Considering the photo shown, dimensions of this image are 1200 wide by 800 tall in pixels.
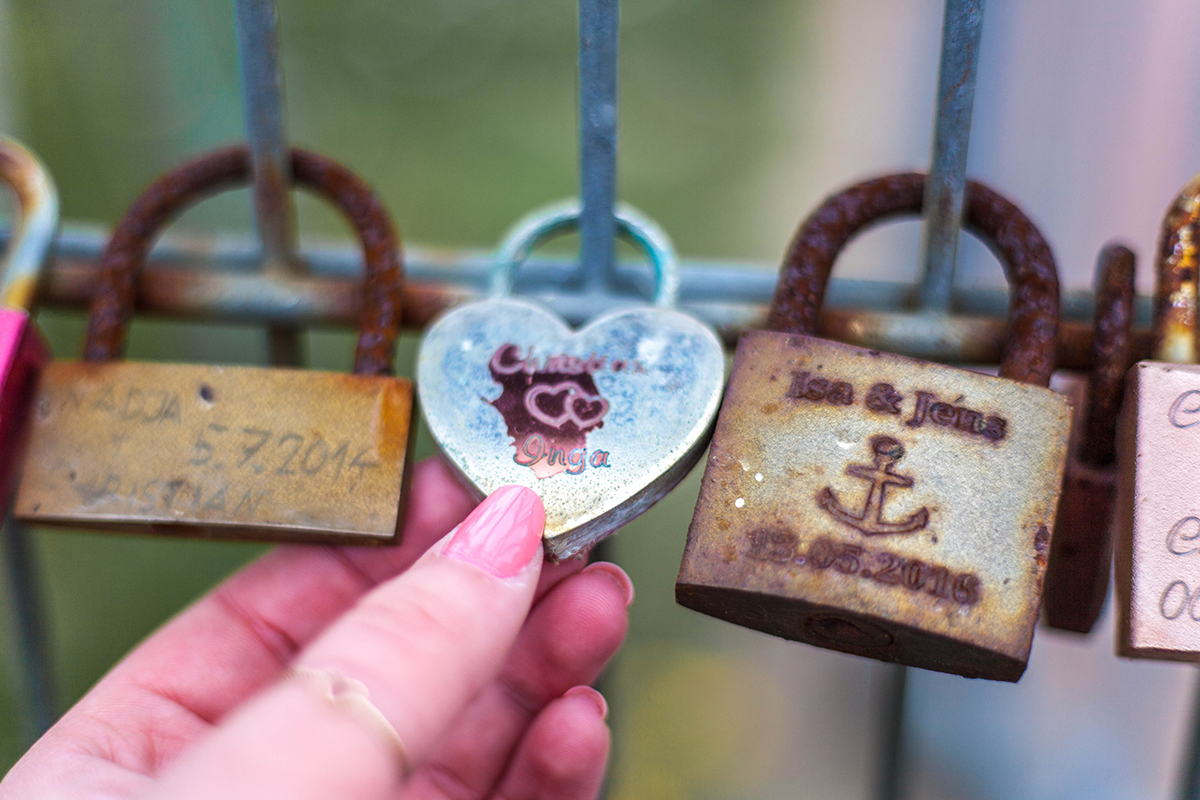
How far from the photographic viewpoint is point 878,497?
1.68ft

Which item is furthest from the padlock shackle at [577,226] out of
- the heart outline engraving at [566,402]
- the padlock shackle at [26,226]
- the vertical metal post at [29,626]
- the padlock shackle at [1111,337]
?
the vertical metal post at [29,626]

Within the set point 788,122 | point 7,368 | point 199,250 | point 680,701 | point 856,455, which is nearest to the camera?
point 856,455

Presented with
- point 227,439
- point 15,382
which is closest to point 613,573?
point 227,439

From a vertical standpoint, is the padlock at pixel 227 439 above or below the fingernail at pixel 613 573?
above

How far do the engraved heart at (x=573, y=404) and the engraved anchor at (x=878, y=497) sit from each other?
4.5 inches

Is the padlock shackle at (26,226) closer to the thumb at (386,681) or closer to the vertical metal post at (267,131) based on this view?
the vertical metal post at (267,131)

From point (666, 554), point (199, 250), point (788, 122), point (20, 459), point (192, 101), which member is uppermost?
point (788, 122)

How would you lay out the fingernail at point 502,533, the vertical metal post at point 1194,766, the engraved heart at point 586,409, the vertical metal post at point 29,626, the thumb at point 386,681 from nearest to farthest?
the thumb at point 386,681
the fingernail at point 502,533
the engraved heart at point 586,409
the vertical metal post at point 1194,766
the vertical metal post at point 29,626

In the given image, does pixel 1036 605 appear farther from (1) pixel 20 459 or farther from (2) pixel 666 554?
(2) pixel 666 554

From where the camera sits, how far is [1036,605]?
48cm

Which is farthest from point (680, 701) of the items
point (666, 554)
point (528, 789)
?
point (528, 789)

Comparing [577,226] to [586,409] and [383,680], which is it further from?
[383,680]

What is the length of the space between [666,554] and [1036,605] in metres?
1.51

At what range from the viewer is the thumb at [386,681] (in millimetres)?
391
